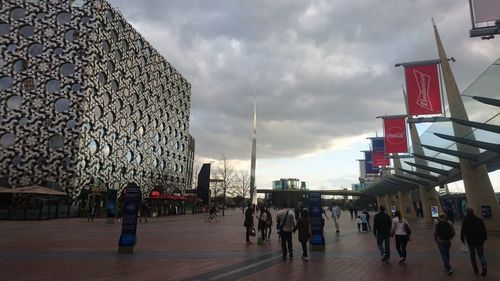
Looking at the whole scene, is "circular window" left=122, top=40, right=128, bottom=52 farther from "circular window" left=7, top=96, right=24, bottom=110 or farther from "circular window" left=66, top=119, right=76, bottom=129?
"circular window" left=7, top=96, right=24, bottom=110

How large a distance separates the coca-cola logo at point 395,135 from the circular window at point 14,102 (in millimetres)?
50887

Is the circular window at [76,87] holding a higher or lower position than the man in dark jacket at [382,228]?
higher

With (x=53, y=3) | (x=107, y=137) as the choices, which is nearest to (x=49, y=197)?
(x=107, y=137)

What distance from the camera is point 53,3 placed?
57.7 metres

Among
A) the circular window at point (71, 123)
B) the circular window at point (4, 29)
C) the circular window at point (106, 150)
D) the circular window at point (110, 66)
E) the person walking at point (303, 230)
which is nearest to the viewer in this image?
the person walking at point (303, 230)

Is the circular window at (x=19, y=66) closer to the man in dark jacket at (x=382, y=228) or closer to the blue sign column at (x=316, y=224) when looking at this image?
the blue sign column at (x=316, y=224)

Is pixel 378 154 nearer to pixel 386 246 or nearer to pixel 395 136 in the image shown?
pixel 395 136

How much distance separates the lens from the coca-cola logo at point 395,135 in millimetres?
30505

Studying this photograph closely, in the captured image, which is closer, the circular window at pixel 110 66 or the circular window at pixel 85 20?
the circular window at pixel 85 20

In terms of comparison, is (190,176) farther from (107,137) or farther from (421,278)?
(421,278)

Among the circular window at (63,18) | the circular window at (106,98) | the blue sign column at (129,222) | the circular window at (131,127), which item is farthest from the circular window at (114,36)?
the blue sign column at (129,222)

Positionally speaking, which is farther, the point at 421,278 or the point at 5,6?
the point at 5,6

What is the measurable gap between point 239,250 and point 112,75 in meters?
55.6

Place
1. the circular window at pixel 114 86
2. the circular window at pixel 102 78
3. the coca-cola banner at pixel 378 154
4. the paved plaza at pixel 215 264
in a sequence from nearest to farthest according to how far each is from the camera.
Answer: the paved plaza at pixel 215 264 → the coca-cola banner at pixel 378 154 → the circular window at pixel 102 78 → the circular window at pixel 114 86
